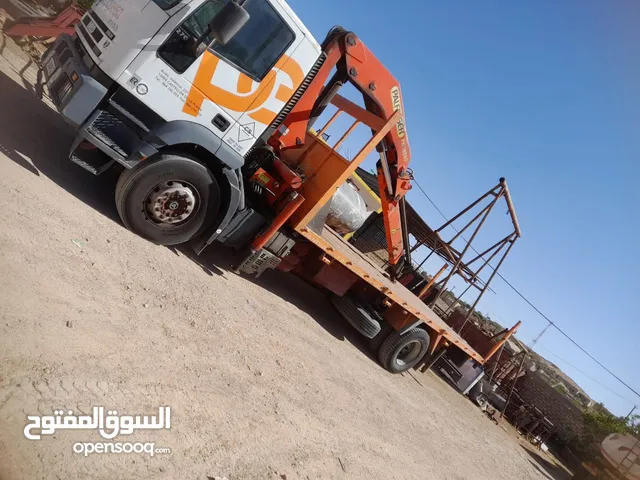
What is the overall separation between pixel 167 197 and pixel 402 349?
5474 mm

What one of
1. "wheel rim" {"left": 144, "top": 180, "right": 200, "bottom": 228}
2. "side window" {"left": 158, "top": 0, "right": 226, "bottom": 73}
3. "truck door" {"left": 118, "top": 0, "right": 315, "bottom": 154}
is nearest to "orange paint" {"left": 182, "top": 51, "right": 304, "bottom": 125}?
"truck door" {"left": 118, "top": 0, "right": 315, "bottom": 154}

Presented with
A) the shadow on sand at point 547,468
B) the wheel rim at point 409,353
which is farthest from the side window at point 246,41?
the shadow on sand at point 547,468

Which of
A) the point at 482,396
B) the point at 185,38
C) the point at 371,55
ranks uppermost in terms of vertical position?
the point at 371,55

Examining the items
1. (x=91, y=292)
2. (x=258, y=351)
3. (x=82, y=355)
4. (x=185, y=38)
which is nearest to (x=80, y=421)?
(x=82, y=355)

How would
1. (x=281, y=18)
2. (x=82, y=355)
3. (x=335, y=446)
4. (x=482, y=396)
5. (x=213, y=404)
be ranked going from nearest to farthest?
(x=82, y=355), (x=213, y=404), (x=335, y=446), (x=281, y=18), (x=482, y=396)

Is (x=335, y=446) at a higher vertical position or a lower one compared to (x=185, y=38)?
lower

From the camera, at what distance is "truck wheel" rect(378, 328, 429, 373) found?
798 centimetres

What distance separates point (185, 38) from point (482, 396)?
41.8 ft

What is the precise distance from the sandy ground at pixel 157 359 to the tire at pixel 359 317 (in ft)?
2.22

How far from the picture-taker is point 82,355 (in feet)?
9.37

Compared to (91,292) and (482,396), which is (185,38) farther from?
(482,396)

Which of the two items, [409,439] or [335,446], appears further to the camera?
[409,439]

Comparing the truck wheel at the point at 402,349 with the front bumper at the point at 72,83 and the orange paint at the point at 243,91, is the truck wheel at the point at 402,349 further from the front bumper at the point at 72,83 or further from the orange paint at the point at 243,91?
the front bumper at the point at 72,83

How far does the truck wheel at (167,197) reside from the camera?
4770mm
